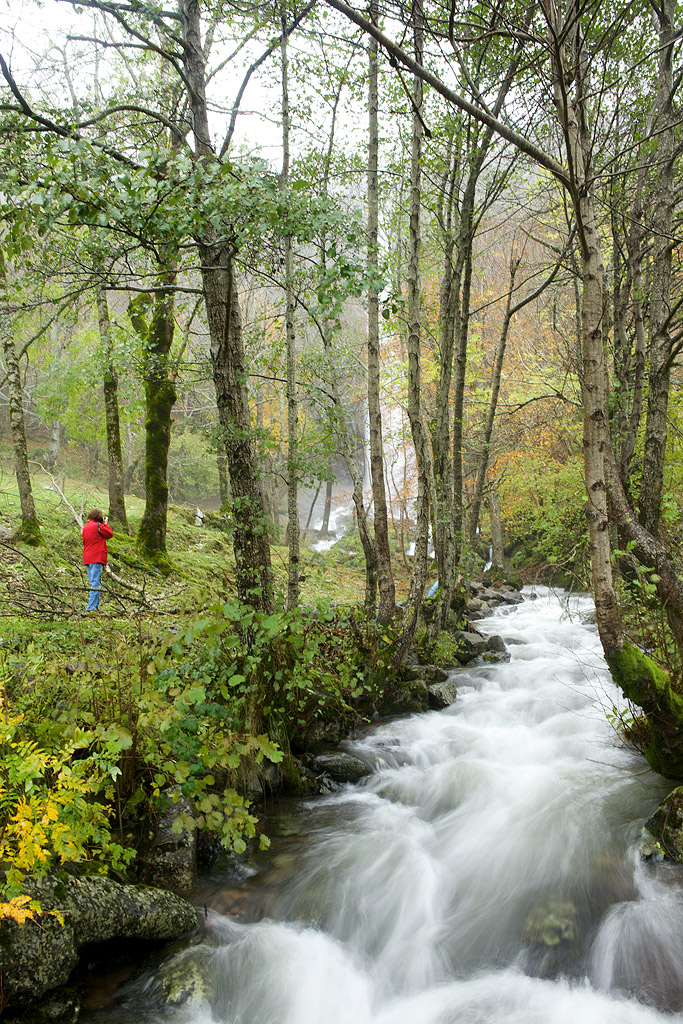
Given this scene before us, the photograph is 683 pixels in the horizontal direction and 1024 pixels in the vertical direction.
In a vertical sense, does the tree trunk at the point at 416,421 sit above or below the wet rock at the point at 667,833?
above

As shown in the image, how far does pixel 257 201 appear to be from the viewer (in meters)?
3.93

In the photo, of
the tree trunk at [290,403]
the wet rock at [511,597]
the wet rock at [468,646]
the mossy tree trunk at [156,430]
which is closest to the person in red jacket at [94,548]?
the mossy tree trunk at [156,430]

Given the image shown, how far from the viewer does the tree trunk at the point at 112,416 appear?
10539 mm

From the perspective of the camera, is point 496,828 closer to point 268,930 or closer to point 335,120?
point 268,930

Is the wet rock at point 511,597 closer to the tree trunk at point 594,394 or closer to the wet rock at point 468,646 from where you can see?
the wet rock at point 468,646

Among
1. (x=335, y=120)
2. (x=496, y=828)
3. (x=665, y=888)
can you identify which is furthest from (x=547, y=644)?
(x=335, y=120)

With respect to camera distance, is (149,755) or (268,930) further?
(268,930)

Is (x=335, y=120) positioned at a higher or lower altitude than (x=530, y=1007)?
higher

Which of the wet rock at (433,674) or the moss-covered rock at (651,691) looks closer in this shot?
the moss-covered rock at (651,691)

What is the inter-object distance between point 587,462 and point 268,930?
4431mm

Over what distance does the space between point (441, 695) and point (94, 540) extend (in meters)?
5.72

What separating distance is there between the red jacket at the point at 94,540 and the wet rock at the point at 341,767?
4.64 meters

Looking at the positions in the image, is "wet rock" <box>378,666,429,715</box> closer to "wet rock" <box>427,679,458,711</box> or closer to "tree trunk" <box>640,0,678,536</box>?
"wet rock" <box>427,679,458,711</box>

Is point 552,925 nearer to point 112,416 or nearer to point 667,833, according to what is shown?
point 667,833
